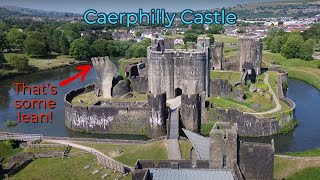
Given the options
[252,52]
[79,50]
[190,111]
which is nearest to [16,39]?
[79,50]

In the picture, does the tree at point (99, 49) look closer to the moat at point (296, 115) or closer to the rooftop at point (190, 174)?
the moat at point (296, 115)

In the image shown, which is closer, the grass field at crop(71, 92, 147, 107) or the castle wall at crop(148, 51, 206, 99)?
the castle wall at crop(148, 51, 206, 99)

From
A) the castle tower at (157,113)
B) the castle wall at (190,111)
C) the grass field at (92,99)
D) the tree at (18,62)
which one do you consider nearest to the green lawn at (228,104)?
the castle wall at (190,111)

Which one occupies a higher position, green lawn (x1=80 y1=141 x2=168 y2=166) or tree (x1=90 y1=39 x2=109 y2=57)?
tree (x1=90 y1=39 x2=109 y2=57)

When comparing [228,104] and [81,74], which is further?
[81,74]

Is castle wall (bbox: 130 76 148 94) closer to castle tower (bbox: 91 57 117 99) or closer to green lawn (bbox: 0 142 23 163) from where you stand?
castle tower (bbox: 91 57 117 99)

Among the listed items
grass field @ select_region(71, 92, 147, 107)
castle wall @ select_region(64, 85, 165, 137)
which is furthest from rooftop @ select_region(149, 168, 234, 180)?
grass field @ select_region(71, 92, 147, 107)

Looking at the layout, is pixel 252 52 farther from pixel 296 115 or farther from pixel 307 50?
pixel 307 50

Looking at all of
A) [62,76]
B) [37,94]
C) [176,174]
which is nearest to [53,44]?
[62,76]
